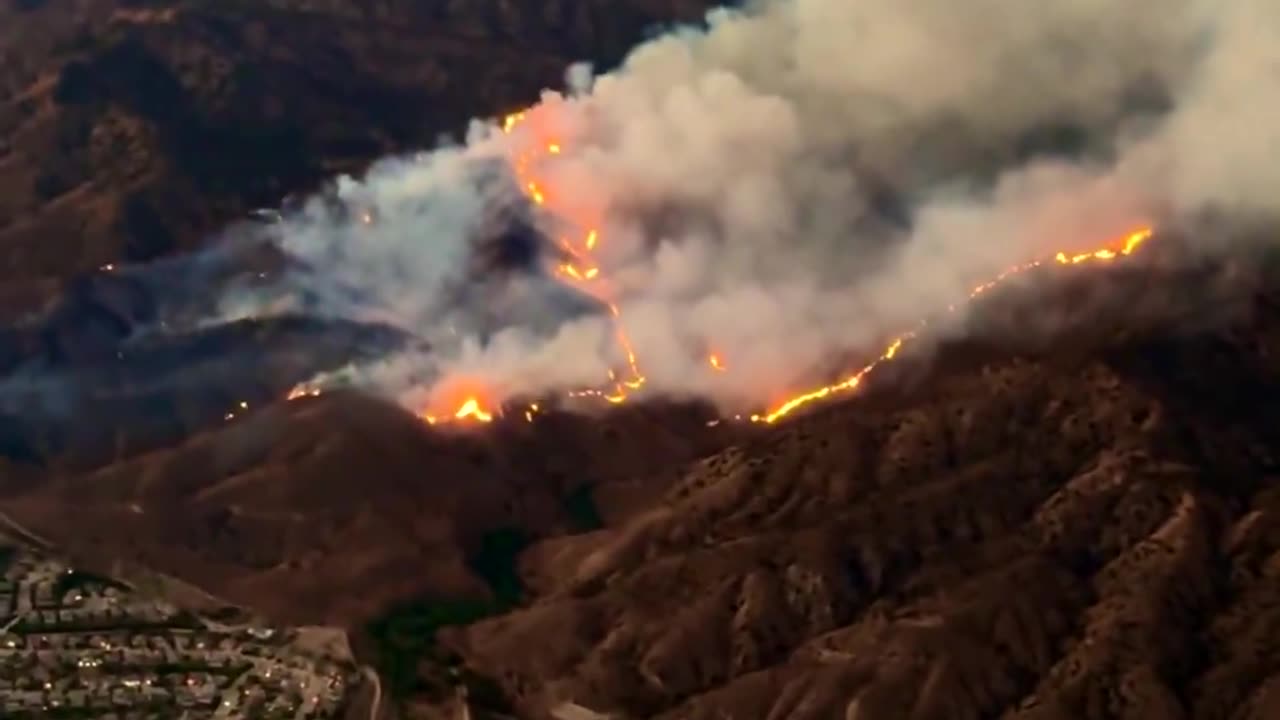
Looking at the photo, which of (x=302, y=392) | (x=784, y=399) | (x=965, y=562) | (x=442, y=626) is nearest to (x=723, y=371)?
(x=784, y=399)

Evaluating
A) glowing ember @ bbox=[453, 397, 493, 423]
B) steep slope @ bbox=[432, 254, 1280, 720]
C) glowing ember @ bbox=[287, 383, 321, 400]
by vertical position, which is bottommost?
steep slope @ bbox=[432, 254, 1280, 720]

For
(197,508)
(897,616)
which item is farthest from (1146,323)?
(197,508)

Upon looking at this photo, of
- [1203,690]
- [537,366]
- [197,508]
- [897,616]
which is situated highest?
[537,366]

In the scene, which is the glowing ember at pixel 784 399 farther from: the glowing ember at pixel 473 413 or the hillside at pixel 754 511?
the hillside at pixel 754 511

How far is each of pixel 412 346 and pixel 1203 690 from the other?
72854mm

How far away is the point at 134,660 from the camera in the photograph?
14838 cm

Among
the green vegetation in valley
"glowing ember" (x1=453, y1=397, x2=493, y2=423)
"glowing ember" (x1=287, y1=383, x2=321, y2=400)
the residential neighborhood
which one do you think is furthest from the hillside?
Answer: the residential neighborhood

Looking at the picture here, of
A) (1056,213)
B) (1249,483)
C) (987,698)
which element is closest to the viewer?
(987,698)

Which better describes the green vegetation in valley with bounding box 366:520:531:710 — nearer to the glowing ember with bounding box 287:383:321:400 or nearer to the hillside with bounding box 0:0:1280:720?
the hillside with bounding box 0:0:1280:720

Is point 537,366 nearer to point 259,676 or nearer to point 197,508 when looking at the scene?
point 197,508

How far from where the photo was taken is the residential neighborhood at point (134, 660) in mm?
143125

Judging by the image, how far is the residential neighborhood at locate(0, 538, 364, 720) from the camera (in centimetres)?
14312

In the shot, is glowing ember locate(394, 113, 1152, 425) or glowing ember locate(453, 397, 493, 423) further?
glowing ember locate(394, 113, 1152, 425)

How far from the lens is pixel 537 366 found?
18012 centimetres
